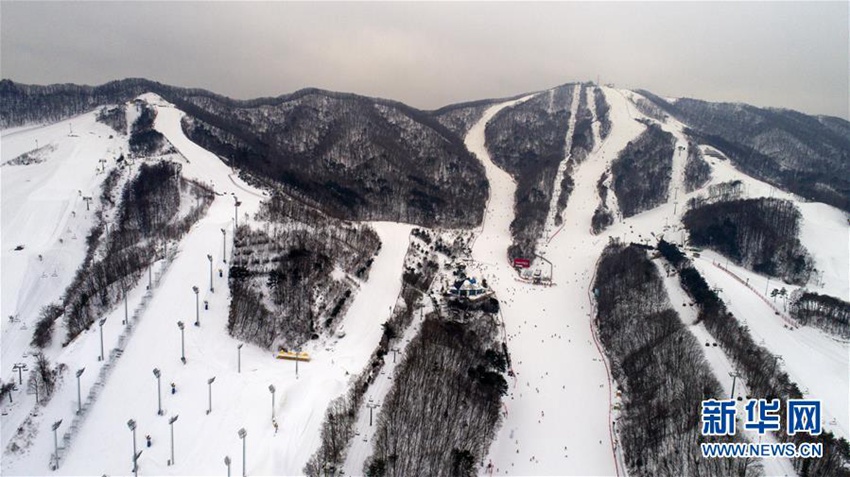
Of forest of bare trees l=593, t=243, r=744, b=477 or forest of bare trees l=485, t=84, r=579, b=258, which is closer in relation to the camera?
forest of bare trees l=593, t=243, r=744, b=477

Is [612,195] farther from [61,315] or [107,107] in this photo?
[107,107]

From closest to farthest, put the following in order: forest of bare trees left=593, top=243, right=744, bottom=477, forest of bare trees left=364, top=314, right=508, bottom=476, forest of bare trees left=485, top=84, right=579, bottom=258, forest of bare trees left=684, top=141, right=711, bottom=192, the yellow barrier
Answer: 1. forest of bare trees left=364, top=314, right=508, bottom=476
2. forest of bare trees left=593, top=243, right=744, bottom=477
3. the yellow barrier
4. forest of bare trees left=485, top=84, right=579, bottom=258
5. forest of bare trees left=684, top=141, right=711, bottom=192

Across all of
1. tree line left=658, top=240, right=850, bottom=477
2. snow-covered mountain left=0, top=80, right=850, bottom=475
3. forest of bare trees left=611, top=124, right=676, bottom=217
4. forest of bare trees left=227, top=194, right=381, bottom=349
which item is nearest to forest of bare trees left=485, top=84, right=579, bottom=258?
snow-covered mountain left=0, top=80, right=850, bottom=475

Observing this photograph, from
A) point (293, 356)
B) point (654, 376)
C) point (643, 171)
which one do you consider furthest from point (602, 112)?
point (293, 356)

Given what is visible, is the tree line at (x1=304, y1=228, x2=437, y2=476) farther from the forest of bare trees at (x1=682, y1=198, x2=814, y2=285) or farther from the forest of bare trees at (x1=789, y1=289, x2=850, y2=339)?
the forest of bare trees at (x1=682, y1=198, x2=814, y2=285)

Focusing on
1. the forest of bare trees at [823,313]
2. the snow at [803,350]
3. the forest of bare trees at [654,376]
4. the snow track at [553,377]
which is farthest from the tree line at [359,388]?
the forest of bare trees at [823,313]

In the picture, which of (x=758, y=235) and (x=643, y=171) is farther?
(x=643, y=171)

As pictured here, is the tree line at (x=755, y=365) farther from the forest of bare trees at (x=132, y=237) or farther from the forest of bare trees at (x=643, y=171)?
the forest of bare trees at (x=132, y=237)

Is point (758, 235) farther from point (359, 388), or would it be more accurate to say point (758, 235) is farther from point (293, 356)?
point (293, 356)
